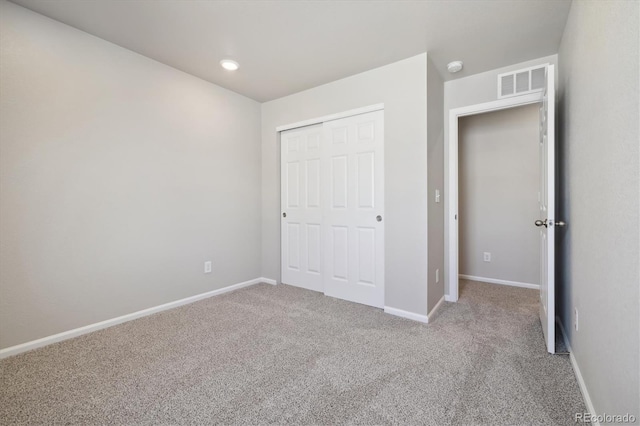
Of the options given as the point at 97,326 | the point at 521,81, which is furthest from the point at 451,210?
the point at 97,326

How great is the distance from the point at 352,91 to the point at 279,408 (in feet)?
9.05

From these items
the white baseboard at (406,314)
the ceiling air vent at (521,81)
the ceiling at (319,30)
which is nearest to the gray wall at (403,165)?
the white baseboard at (406,314)

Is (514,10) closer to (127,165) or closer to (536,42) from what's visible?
(536,42)

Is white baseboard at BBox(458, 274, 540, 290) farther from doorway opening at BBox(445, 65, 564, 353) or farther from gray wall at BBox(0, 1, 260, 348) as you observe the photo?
gray wall at BBox(0, 1, 260, 348)

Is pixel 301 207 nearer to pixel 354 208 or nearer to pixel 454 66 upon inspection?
pixel 354 208

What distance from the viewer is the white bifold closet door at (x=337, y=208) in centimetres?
282

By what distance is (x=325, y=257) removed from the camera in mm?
3207

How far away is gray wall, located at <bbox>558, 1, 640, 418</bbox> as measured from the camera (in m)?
0.94

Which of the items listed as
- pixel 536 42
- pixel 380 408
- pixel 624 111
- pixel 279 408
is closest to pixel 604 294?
pixel 624 111

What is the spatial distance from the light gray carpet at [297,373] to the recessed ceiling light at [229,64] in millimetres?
2373

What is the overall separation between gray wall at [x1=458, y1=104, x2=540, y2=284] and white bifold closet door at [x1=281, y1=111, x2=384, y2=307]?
1.80 m

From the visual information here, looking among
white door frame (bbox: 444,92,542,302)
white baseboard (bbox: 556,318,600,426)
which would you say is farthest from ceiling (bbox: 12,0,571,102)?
white baseboard (bbox: 556,318,600,426)

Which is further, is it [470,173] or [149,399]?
[470,173]

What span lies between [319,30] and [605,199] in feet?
→ 6.77
